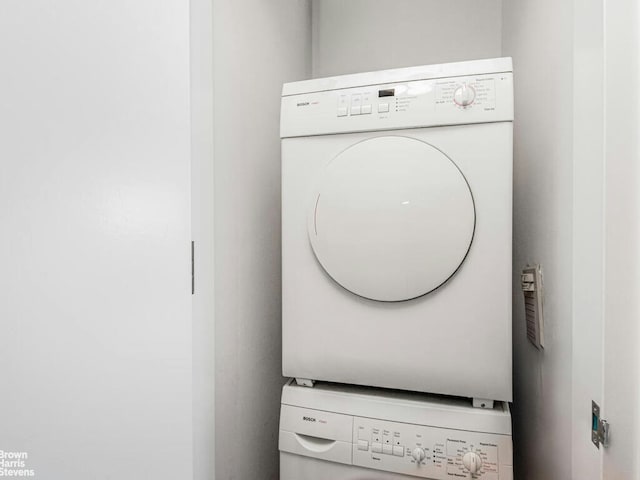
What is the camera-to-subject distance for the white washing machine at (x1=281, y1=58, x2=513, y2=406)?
3.29 ft

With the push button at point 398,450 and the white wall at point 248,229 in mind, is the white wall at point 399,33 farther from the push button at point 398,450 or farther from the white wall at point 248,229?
the push button at point 398,450

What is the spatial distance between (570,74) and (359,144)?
53 cm

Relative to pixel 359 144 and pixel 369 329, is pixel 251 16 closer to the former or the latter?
pixel 359 144

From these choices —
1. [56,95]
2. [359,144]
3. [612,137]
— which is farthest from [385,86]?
[56,95]

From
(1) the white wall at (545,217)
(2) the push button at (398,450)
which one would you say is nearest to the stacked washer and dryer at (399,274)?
(2) the push button at (398,450)

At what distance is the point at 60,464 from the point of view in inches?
19.0

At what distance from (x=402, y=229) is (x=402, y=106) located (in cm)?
35

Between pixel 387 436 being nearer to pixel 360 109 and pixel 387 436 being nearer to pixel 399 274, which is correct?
pixel 399 274

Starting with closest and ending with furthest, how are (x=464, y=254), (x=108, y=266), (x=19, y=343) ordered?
(x=19, y=343)
(x=108, y=266)
(x=464, y=254)

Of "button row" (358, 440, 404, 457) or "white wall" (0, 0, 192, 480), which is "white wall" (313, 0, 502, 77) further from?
"button row" (358, 440, 404, 457)

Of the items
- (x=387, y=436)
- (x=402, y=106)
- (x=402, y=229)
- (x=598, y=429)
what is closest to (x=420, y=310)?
(x=402, y=229)

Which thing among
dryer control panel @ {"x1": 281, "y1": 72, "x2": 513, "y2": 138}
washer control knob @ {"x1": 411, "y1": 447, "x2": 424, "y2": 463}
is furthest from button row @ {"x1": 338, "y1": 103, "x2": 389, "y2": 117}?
washer control knob @ {"x1": 411, "y1": 447, "x2": 424, "y2": 463}

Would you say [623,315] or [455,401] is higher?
[623,315]

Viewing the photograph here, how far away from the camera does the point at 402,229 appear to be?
1052 millimetres
